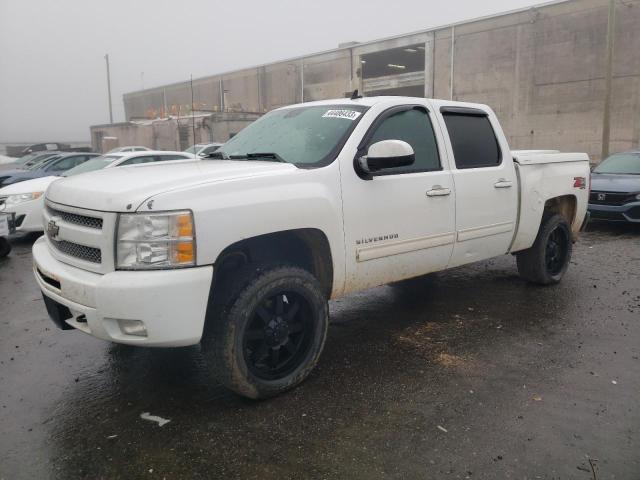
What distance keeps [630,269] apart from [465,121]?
11.2 feet

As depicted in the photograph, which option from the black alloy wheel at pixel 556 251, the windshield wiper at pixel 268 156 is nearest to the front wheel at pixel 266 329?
the windshield wiper at pixel 268 156

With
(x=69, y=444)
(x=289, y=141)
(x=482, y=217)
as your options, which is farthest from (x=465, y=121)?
(x=69, y=444)

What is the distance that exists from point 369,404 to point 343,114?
2068 mm

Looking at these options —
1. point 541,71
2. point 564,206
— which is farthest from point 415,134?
point 541,71

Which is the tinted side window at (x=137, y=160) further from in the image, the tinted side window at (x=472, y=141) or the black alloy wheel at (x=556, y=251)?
the black alloy wheel at (x=556, y=251)

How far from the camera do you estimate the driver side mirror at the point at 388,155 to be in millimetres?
3391

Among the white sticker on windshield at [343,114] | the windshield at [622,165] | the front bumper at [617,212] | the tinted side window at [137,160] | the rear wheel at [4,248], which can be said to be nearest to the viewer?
the white sticker on windshield at [343,114]

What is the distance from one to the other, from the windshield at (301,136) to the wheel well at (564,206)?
2824 mm

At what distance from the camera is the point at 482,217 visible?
14.8 ft

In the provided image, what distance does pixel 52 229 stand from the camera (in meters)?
3.26

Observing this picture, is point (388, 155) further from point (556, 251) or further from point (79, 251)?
point (556, 251)

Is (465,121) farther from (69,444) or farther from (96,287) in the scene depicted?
(69,444)

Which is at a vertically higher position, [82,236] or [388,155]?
[388,155]

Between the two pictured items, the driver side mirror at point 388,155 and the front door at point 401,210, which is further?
the front door at point 401,210
